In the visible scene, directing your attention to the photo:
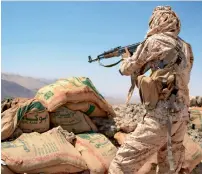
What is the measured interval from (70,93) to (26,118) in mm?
491

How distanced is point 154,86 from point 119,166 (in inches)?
27.6

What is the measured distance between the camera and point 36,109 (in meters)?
3.69

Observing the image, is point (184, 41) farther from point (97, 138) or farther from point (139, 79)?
point (97, 138)

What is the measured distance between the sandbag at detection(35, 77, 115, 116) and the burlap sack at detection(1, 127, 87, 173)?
309mm

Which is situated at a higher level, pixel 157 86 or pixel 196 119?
pixel 157 86

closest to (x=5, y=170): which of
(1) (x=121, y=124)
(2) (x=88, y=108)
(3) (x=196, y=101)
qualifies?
(2) (x=88, y=108)

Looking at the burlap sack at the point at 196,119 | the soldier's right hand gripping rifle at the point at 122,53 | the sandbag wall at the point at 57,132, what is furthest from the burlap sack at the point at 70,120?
the burlap sack at the point at 196,119

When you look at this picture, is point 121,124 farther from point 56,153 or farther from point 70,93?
point 56,153

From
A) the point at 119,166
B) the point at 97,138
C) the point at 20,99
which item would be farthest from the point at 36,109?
the point at 119,166

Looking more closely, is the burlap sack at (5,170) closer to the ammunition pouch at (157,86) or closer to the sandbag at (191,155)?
the ammunition pouch at (157,86)

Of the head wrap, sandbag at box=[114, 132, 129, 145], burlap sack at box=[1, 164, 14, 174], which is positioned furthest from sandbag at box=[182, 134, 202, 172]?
burlap sack at box=[1, 164, 14, 174]

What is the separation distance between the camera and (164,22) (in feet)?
10.6

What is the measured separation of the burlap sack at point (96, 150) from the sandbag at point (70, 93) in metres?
0.36

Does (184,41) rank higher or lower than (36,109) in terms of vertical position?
higher
